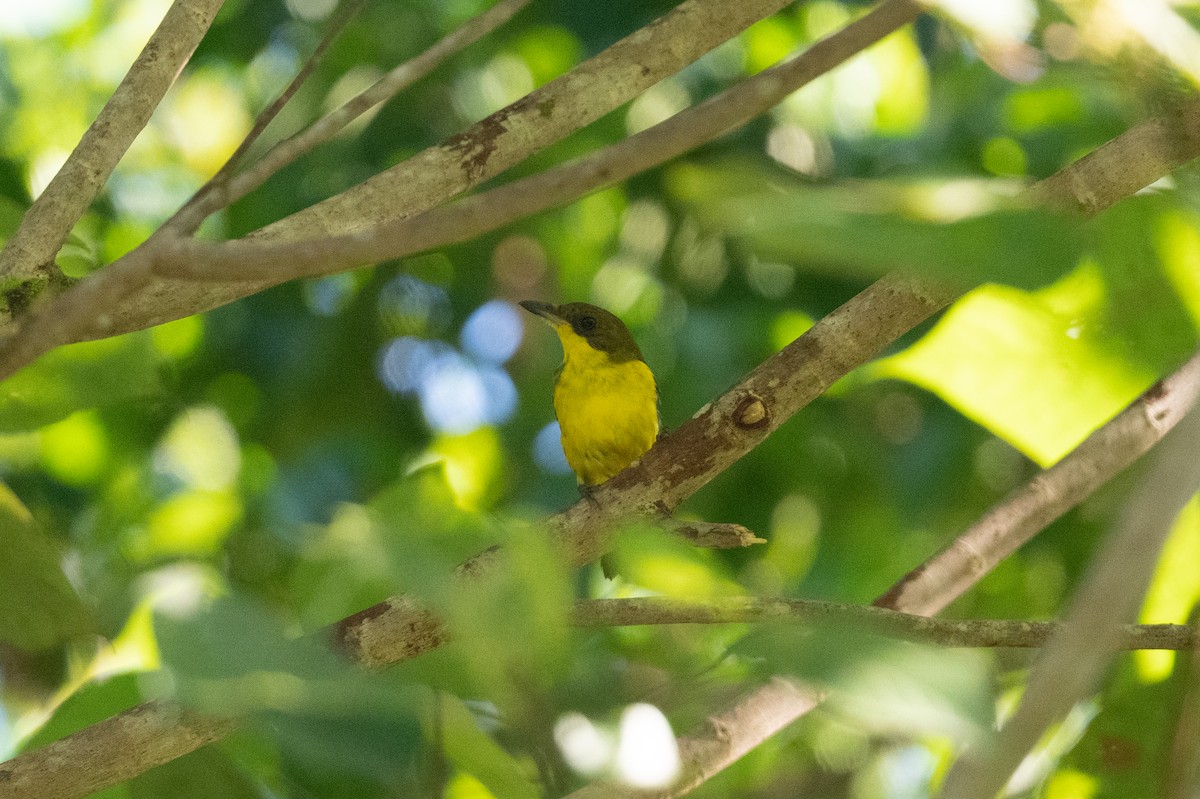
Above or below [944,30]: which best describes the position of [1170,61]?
above

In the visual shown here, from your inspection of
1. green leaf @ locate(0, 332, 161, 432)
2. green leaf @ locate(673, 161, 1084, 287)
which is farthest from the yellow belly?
green leaf @ locate(673, 161, 1084, 287)

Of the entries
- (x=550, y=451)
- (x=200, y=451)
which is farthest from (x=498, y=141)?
(x=550, y=451)

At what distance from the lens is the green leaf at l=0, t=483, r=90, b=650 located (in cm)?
213

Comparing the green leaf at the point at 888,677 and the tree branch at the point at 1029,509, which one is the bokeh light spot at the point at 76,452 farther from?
the green leaf at the point at 888,677

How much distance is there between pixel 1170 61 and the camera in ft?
2.51

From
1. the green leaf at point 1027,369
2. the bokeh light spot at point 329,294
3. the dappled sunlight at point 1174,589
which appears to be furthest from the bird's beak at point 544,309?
the dappled sunlight at point 1174,589

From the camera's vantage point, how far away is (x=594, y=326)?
531 cm

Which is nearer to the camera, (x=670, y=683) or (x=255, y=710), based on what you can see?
(x=255, y=710)

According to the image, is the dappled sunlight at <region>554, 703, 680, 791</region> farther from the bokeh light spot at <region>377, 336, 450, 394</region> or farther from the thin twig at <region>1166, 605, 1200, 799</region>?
the bokeh light spot at <region>377, 336, 450, 394</region>

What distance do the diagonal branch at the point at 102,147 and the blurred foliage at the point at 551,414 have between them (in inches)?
9.1

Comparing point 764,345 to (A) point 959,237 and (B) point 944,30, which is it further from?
(A) point 959,237

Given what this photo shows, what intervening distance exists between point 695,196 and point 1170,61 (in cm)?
31

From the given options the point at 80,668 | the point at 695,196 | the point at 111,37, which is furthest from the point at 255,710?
the point at 111,37

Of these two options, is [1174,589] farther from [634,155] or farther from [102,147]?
[102,147]
